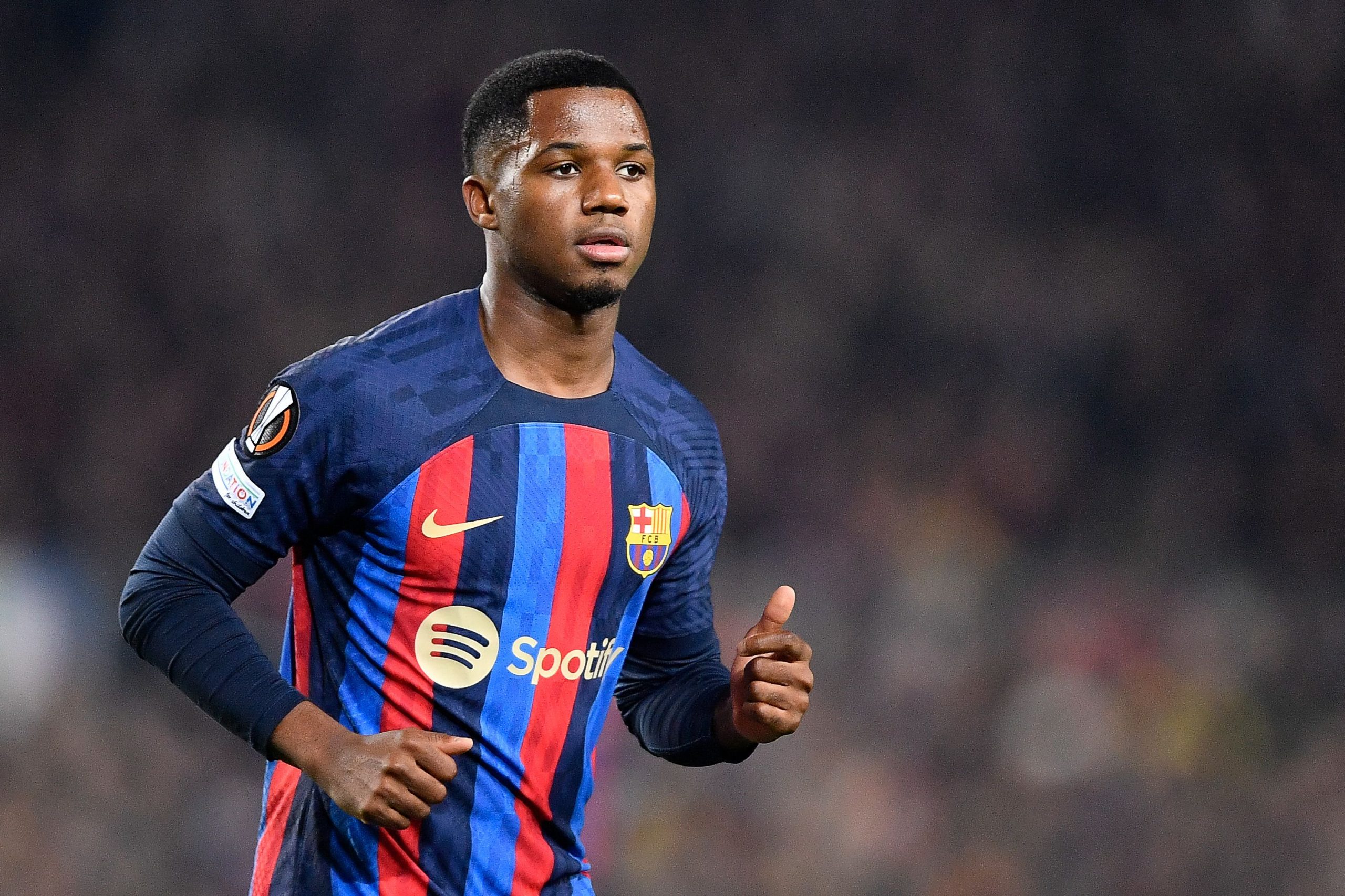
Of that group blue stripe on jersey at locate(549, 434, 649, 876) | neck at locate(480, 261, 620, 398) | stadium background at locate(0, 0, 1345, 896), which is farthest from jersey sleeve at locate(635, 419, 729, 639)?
stadium background at locate(0, 0, 1345, 896)

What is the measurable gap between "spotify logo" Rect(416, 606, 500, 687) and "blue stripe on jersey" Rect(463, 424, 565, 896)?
2cm

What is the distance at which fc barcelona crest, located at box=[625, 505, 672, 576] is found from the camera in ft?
7.46

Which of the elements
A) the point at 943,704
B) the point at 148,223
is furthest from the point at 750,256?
the point at 148,223

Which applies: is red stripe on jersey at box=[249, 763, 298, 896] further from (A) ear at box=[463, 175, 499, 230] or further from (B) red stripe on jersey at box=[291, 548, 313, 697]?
(A) ear at box=[463, 175, 499, 230]

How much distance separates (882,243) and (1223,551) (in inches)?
68.8

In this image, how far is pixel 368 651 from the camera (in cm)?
212

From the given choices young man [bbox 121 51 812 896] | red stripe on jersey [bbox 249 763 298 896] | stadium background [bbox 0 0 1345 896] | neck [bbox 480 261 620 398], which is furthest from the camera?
stadium background [bbox 0 0 1345 896]

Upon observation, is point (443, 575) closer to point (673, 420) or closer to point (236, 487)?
point (236, 487)

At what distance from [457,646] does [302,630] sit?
26cm

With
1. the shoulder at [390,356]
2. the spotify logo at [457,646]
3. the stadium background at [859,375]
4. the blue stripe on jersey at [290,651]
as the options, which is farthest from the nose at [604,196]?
the stadium background at [859,375]

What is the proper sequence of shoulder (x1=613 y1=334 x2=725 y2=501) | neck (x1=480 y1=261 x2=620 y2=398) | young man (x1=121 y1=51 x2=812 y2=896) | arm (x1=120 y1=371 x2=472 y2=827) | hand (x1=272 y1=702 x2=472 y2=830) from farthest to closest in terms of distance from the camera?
shoulder (x1=613 y1=334 x2=725 y2=501), neck (x1=480 y1=261 x2=620 y2=398), young man (x1=121 y1=51 x2=812 y2=896), arm (x1=120 y1=371 x2=472 y2=827), hand (x1=272 y1=702 x2=472 y2=830)

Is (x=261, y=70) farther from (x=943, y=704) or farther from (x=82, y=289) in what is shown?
(x=943, y=704)

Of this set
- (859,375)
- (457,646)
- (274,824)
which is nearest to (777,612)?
(457,646)

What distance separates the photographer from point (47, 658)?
17.1 feet
